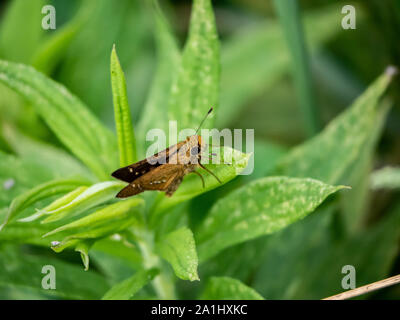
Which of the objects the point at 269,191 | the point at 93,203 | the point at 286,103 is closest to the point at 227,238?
the point at 269,191

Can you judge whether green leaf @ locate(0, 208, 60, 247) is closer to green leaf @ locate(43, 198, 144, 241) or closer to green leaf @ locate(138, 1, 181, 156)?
green leaf @ locate(43, 198, 144, 241)

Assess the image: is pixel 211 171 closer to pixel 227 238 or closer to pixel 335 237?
pixel 227 238

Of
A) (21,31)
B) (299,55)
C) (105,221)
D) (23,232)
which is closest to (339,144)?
(299,55)

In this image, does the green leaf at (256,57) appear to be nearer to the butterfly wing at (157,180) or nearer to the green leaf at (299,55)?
the green leaf at (299,55)


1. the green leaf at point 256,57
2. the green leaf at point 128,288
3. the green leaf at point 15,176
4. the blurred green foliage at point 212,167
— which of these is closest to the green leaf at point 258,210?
the blurred green foliage at point 212,167

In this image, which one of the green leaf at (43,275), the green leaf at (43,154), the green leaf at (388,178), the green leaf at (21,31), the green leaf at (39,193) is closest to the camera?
the green leaf at (39,193)

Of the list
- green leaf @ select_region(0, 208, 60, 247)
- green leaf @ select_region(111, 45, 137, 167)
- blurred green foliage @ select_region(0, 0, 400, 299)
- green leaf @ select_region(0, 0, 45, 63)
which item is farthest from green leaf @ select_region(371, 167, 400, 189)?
green leaf @ select_region(0, 0, 45, 63)
